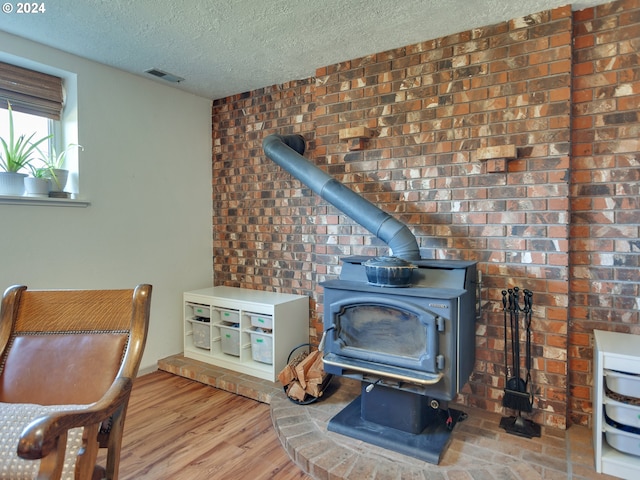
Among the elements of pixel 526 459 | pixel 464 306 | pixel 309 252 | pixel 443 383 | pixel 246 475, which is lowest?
pixel 246 475

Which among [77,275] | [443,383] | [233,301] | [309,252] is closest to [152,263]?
[77,275]

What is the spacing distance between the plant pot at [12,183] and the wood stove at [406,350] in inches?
81.4

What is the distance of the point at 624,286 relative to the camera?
191cm

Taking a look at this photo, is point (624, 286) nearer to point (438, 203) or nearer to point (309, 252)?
point (438, 203)

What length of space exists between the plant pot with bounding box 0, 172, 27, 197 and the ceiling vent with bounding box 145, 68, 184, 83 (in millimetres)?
1144

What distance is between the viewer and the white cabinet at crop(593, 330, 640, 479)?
5.19ft

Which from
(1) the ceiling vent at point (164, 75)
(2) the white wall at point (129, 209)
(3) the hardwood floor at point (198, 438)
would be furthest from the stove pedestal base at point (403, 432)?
(1) the ceiling vent at point (164, 75)

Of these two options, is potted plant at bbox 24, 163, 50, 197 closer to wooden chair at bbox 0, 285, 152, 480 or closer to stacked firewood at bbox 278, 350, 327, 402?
wooden chair at bbox 0, 285, 152, 480

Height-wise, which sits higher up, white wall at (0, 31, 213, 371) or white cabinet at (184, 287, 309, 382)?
white wall at (0, 31, 213, 371)

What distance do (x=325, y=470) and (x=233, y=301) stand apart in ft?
4.82

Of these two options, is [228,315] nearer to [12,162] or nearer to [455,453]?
[12,162]

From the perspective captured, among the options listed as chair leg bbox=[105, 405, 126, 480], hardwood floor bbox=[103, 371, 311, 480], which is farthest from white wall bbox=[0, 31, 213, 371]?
chair leg bbox=[105, 405, 126, 480]

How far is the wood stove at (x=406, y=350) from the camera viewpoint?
1707 mm

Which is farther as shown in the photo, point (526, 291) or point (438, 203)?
point (438, 203)
